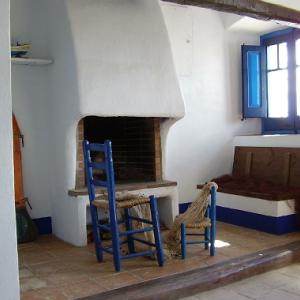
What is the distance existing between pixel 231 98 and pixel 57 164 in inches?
113

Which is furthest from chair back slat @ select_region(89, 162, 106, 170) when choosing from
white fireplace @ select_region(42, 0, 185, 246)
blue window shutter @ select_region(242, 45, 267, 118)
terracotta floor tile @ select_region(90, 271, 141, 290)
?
blue window shutter @ select_region(242, 45, 267, 118)

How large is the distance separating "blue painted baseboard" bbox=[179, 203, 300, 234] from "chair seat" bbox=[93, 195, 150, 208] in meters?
1.93

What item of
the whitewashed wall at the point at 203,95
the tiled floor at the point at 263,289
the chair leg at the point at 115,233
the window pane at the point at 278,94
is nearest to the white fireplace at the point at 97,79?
the whitewashed wall at the point at 203,95

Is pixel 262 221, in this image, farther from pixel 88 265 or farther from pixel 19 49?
pixel 19 49

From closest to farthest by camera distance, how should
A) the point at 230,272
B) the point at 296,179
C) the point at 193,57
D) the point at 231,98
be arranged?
the point at 230,272 < the point at 296,179 < the point at 193,57 < the point at 231,98

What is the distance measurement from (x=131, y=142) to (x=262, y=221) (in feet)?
6.22

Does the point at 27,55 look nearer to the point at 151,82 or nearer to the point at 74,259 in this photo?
the point at 151,82

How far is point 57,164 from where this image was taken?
15.7 feet

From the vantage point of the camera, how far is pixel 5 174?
263 centimetres

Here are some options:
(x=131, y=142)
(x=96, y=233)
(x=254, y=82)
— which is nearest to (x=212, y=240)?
(x=96, y=233)

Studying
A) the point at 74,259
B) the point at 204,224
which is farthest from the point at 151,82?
the point at 74,259

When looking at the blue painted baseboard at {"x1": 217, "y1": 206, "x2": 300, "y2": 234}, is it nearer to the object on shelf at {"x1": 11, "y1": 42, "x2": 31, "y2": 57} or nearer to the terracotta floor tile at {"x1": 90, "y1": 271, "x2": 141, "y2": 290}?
the terracotta floor tile at {"x1": 90, "y1": 271, "x2": 141, "y2": 290}

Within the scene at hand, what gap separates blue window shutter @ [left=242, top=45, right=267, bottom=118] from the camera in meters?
6.27

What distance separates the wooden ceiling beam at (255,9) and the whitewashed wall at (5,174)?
5.75 ft
